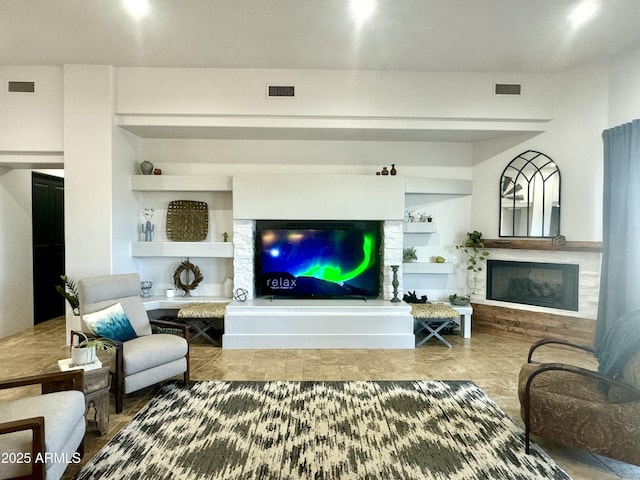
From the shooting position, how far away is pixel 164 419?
2.71 m

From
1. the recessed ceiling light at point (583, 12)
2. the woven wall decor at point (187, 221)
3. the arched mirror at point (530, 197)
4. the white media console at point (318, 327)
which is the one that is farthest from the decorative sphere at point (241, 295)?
the recessed ceiling light at point (583, 12)

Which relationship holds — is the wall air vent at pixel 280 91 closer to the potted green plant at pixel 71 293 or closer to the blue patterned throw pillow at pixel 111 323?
the blue patterned throw pillow at pixel 111 323

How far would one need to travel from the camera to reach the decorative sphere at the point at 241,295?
15.8 feet

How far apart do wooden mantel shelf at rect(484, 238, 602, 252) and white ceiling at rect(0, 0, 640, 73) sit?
2.14m

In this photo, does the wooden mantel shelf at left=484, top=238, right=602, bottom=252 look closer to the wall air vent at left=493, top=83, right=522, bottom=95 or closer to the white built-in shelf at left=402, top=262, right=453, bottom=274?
the white built-in shelf at left=402, top=262, right=453, bottom=274

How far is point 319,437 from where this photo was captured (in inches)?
97.8

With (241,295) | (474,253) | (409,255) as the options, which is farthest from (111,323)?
(474,253)

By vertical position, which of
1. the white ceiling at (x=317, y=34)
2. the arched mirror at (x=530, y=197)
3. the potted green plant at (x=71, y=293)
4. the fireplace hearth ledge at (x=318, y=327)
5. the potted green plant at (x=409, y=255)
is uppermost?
the white ceiling at (x=317, y=34)

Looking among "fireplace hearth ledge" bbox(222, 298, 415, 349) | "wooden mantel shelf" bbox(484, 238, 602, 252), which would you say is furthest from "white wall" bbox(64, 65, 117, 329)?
"wooden mantel shelf" bbox(484, 238, 602, 252)

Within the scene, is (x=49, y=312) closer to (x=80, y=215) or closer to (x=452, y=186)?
(x=80, y=215)

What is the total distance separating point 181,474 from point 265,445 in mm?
538

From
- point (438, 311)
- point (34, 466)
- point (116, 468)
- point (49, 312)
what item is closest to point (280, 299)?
point (438, 311)

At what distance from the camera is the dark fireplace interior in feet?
14.9

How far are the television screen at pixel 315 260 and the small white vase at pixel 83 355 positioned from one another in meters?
2.56
